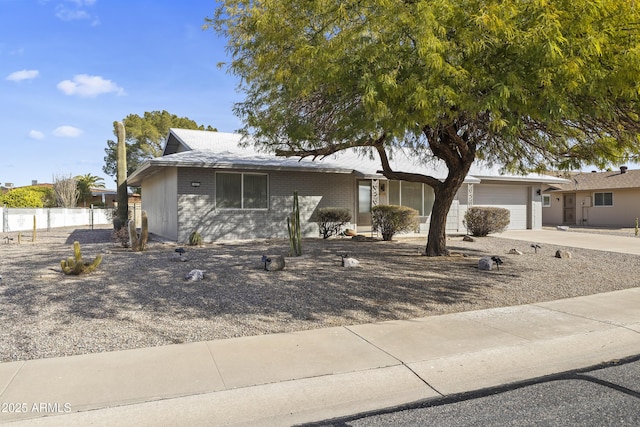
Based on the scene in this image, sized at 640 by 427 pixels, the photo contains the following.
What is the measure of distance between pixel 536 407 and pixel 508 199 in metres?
22.0

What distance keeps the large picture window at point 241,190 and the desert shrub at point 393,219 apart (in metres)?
4.31

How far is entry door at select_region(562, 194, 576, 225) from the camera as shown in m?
34.3

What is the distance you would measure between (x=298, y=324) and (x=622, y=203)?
3206 centimetres

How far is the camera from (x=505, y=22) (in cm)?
583

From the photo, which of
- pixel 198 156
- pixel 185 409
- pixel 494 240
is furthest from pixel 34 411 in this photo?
pixel 494 240

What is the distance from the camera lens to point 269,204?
1692 cm

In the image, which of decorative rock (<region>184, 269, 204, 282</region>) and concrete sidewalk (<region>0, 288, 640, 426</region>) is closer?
concrete sidewalk (<region>0, 288, 640, 426</region>)

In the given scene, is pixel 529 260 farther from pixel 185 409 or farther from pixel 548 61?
pixel 185 409

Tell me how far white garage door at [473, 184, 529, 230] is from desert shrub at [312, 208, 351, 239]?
9.15 meters

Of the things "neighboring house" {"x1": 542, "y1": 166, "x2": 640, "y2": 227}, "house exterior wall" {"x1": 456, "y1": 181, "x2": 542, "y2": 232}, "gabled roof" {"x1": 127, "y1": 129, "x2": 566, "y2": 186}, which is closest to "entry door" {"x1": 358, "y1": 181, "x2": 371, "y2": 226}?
"gabled roof" {"x1": 127, "y1": 129, "x2": 566, "y2": 186}

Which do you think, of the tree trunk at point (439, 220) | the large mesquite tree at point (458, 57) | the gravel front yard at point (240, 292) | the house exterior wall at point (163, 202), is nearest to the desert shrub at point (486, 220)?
the gravel front yard at point (240, 292)

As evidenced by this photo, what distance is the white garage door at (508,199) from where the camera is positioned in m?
23.4

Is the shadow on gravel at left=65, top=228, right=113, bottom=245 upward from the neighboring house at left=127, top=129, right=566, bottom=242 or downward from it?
downward

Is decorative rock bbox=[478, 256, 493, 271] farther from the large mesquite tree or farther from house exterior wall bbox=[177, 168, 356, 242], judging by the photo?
house exterior wall bbox=[177, 168, 356, 242]
